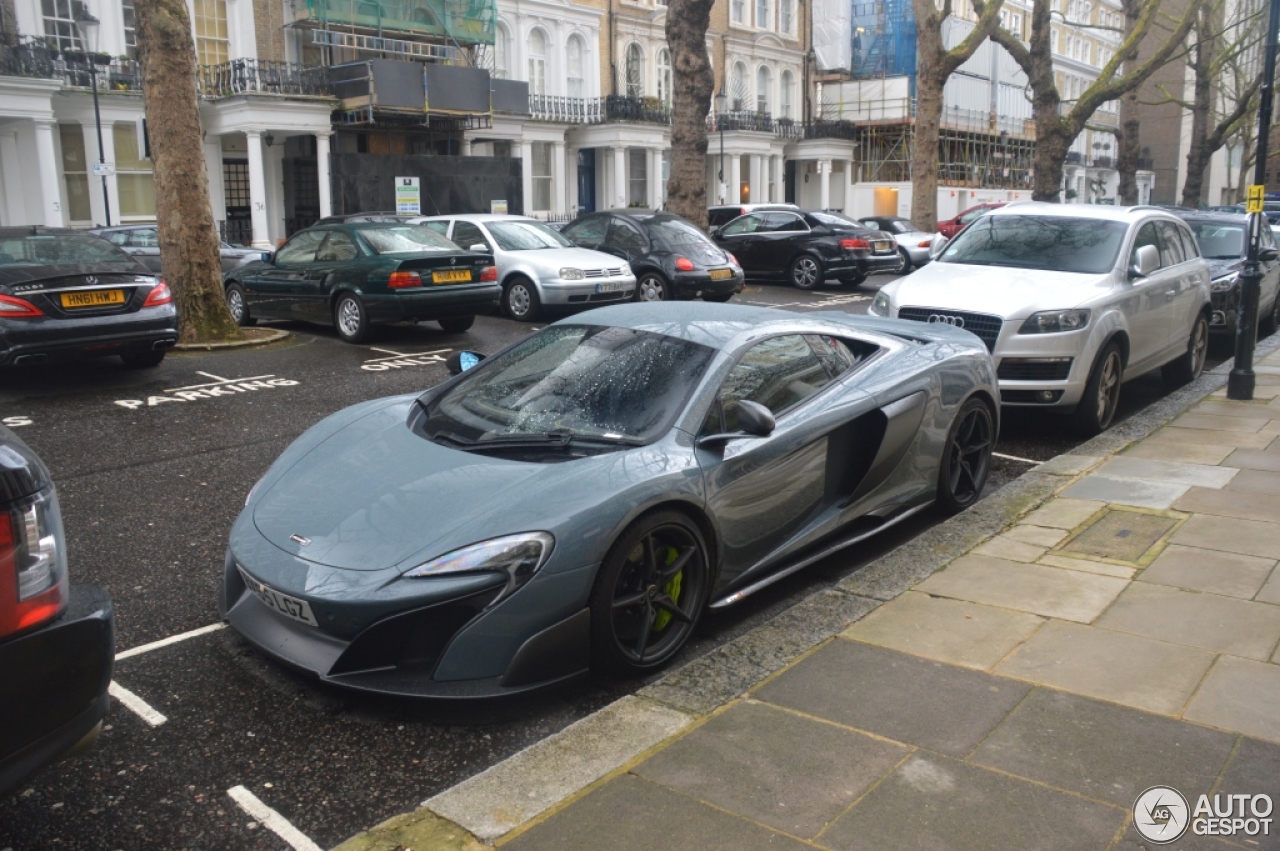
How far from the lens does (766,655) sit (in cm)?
427

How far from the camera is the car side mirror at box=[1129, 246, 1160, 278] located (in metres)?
8.79

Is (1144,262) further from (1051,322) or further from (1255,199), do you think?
(1255,199)

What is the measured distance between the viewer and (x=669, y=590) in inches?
170

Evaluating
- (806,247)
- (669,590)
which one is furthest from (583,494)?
(806,247)

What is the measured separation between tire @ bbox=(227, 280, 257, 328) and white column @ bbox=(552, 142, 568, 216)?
73.9ft

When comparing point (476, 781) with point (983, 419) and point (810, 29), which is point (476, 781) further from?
point (810, 29)

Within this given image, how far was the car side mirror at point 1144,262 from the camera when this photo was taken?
879cm

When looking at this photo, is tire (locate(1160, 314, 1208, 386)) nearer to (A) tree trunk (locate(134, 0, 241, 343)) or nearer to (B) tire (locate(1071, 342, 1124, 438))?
(B) tire (locate(1071, 342, 1124, 438))

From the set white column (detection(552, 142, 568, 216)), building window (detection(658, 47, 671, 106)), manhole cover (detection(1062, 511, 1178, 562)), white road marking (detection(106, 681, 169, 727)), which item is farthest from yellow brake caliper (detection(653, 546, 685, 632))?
building window (detection(658, 47, 671, 106))

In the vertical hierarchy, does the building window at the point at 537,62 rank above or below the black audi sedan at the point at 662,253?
above

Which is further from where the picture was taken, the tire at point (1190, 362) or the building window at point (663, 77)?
the building window at point (663, 77)

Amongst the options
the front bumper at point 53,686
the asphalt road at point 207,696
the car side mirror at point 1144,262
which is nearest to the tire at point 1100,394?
the asphalt road at point 207,696

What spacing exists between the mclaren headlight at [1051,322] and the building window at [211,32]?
2545cm

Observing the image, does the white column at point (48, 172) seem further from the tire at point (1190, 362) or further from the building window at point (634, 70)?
the tire at point (1190, 362)
